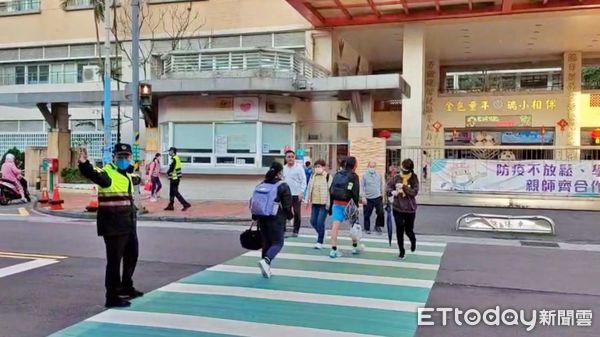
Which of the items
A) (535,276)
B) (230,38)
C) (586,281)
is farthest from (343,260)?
(230,38)

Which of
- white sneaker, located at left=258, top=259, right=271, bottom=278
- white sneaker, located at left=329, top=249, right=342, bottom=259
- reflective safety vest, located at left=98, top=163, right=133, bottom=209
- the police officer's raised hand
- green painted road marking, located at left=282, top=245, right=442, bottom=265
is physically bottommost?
green painted road marking, located at left=282, top=245, right=442, bottom=265

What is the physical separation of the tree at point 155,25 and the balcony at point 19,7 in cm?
563

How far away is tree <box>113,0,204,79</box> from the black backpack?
767 inches

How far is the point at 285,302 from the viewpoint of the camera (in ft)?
20.5

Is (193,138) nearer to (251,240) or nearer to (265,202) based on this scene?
(251,240)

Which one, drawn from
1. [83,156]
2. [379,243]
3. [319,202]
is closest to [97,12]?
[319,202]

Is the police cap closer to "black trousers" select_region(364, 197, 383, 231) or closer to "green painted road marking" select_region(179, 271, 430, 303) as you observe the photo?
"green painted road marking" select_region(179, 271, 430, 303)

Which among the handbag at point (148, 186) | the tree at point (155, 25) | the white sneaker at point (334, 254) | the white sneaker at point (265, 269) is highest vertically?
the tree at point (155, 25)

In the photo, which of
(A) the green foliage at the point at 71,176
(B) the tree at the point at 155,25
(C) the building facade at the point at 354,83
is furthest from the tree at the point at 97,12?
(A) the green foliage at the point at 71,176

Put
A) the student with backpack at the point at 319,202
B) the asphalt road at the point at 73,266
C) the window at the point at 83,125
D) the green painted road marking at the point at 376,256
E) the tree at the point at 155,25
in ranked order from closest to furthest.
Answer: the asphalt road at the point at 73,266, the green painted road marking at the point at 376,256, the student with backpack at the point at 319,202, the tree at the point at 155,25, the window at the point at 83,125

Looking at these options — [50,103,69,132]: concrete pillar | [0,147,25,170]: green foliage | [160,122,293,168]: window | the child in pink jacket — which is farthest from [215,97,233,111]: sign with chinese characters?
[0,147,25,170]: green foliage

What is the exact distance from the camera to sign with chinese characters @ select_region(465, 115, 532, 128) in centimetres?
2875

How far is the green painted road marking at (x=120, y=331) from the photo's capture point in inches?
203

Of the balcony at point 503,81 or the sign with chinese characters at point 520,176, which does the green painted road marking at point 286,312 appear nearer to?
the sign with chinese characters at point 520,176
